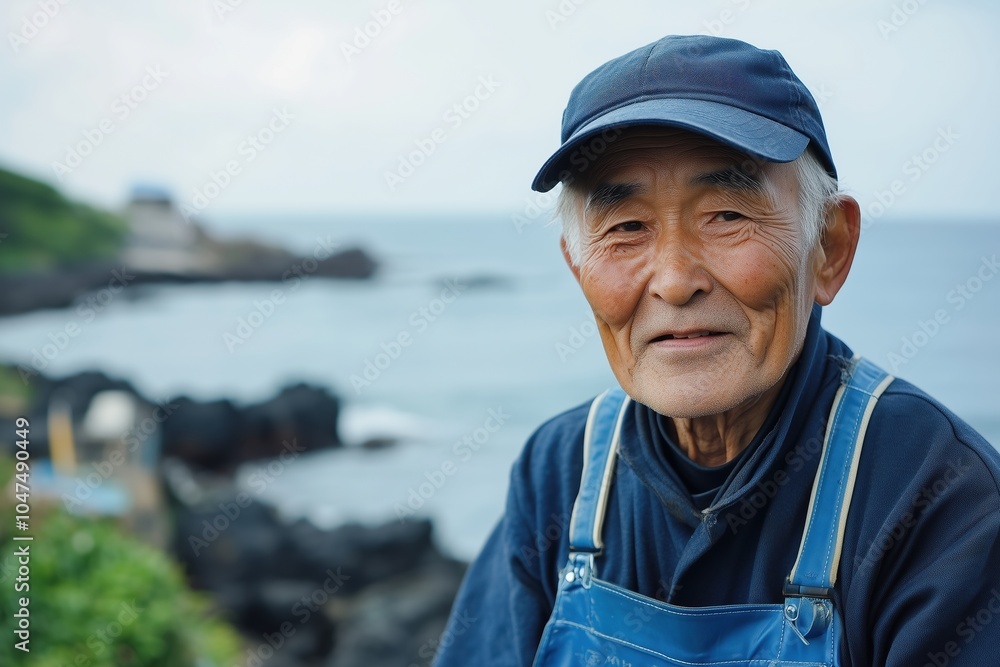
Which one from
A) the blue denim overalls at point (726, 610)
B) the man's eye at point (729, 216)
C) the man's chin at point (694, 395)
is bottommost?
the blue denim overalls at point (726, 610)

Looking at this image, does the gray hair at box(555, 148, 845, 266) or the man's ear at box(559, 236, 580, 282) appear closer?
the gray hair at box(555, 148, 845, 266)

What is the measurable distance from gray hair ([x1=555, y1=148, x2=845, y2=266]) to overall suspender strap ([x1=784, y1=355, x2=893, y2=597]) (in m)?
→ 0.29

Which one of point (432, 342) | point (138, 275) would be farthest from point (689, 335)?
point (432, 342)

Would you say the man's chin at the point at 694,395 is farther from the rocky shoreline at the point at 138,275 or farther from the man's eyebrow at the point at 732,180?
the rocky shoreline at the point at 138,275

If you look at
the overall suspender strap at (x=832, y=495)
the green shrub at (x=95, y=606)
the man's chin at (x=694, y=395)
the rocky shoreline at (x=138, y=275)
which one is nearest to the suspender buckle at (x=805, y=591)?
the overall suspender strap at (x=832, y=495)

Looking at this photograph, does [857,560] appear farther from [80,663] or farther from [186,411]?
[186,411]

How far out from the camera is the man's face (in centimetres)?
141

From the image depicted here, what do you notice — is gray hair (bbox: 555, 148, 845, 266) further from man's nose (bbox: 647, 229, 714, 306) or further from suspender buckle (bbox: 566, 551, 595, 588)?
suspender buckle (bbox: 566, 551, 595, 588)

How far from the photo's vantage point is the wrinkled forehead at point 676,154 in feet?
4.59

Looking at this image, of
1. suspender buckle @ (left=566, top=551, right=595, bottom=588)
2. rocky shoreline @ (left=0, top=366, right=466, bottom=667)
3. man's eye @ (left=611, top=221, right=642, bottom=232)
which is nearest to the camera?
man's eye @ (left=611, top=221, right=642, bottom=232)

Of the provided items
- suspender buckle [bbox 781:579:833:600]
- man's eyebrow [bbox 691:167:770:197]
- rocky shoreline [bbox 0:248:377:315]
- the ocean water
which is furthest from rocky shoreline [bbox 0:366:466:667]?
man's eyebrow [bbox 691:167:770:197]

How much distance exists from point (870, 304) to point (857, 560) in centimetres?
660

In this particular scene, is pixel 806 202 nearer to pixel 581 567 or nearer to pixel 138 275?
pixel 581 567

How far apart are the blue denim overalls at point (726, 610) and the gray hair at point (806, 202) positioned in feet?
0.92
